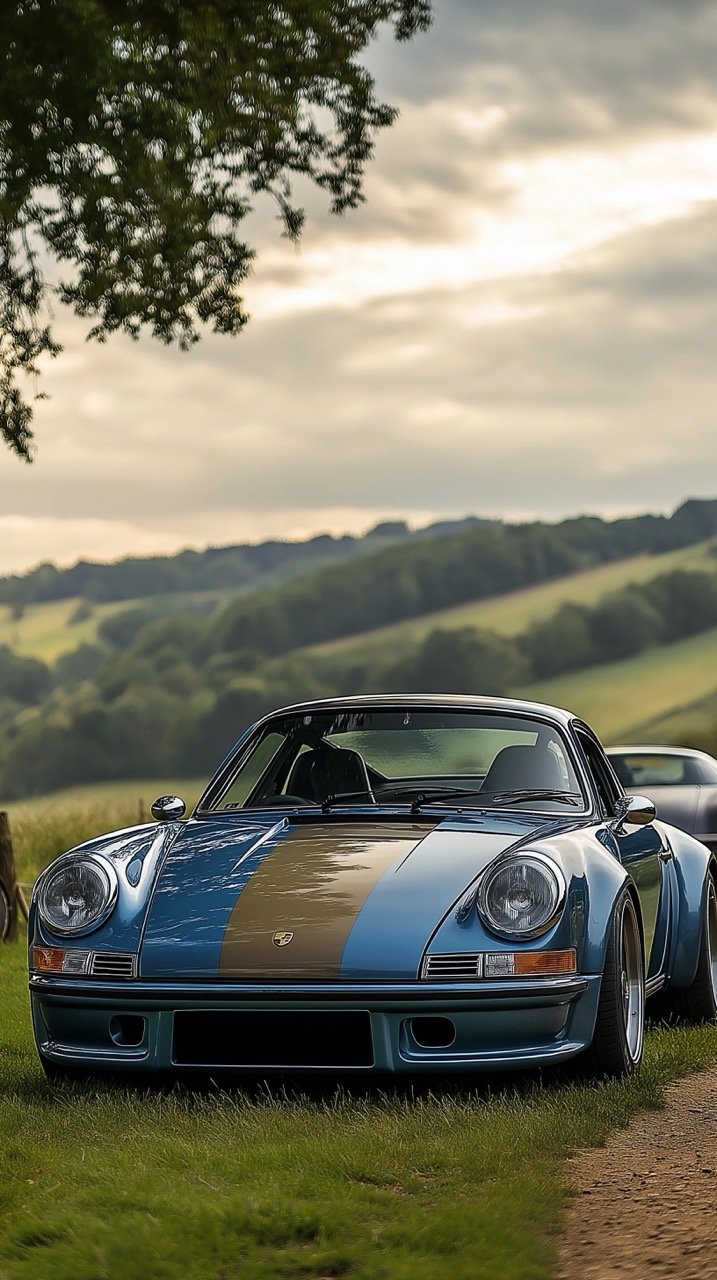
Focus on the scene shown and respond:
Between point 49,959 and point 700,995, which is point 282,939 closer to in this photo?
point 49,959

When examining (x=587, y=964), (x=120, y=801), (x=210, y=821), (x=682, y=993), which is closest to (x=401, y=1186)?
(x=587, y=964)

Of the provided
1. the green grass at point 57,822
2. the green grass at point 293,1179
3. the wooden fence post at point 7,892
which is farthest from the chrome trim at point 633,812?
the green grass at point 57,822

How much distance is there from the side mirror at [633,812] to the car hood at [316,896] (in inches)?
28.0

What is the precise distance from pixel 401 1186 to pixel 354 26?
16.0 meters

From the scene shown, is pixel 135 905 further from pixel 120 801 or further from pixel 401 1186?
pixel 120 801

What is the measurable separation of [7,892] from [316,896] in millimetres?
6220

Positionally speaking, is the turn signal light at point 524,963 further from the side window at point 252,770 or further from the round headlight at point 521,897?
the side window at point 252,770

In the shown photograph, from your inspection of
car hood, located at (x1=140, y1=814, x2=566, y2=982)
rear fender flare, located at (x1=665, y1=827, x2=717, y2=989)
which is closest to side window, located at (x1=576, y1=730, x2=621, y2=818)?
rear fender flare, located at (x1=665, y1=827, x2=717, y2=989)

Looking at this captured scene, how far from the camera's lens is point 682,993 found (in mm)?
7602

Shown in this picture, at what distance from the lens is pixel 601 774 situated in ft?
23.7

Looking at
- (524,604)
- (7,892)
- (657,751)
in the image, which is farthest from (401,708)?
(524,604)

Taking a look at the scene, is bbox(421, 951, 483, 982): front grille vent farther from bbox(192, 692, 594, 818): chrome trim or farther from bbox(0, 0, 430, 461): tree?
bbox(0, 0, 430, 461): tree

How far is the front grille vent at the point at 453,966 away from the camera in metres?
5.23

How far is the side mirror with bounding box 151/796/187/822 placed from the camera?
6730 millimetres
